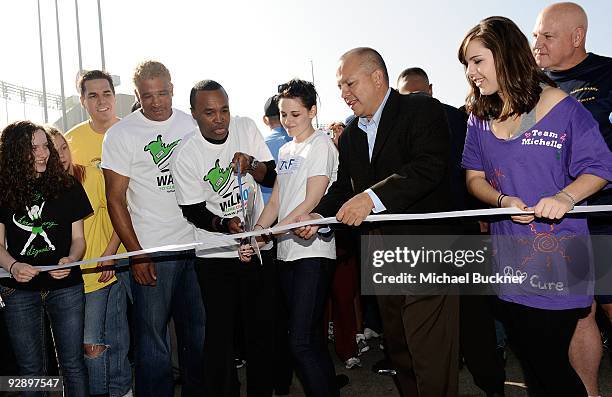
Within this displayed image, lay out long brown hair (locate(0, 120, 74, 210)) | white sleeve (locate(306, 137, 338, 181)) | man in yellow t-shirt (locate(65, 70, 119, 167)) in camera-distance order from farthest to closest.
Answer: man in yellow t-shirt (locate(65, 70, 119, 167)), white sleeve (locate(306, 137, 338, 181)), long brown hair (locate(0, 120, 74, 210))

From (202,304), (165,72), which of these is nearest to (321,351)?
(202,304)

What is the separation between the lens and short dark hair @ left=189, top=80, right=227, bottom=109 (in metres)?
3.60

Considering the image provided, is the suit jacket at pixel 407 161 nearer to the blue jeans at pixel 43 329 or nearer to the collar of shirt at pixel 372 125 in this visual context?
the collar of shirt at pixel 372 125

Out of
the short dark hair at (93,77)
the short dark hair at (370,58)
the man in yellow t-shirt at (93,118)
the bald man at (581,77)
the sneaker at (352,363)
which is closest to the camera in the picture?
the short dark hair at (370,58)

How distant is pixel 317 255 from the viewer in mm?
3545

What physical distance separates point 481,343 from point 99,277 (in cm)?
267

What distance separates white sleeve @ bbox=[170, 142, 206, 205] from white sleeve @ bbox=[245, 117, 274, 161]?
0.41m

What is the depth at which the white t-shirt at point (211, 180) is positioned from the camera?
142 inches

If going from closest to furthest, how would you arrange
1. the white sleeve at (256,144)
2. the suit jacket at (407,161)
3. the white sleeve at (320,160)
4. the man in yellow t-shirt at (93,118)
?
the suit jacket at (407,161), the white sleeve at (320,160), the white sleeve at (256,144), the man in yellow t-shirt at (93,118)

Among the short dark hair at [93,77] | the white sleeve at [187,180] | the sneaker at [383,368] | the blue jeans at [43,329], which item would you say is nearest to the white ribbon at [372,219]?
the blue jeans at [43,329]

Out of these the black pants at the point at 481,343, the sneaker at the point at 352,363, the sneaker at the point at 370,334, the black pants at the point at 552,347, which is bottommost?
the sneaker at the point at 370,334

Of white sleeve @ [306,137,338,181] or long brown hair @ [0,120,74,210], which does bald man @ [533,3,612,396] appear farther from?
long brown hair @ [0,120,74,210]

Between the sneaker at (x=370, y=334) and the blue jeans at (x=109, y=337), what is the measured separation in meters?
2.66

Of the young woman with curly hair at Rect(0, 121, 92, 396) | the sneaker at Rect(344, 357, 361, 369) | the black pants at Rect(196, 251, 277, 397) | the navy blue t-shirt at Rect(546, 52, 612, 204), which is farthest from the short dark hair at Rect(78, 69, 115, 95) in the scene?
the navy blue t-shirt at Rect(546, 52, 612, 204)
